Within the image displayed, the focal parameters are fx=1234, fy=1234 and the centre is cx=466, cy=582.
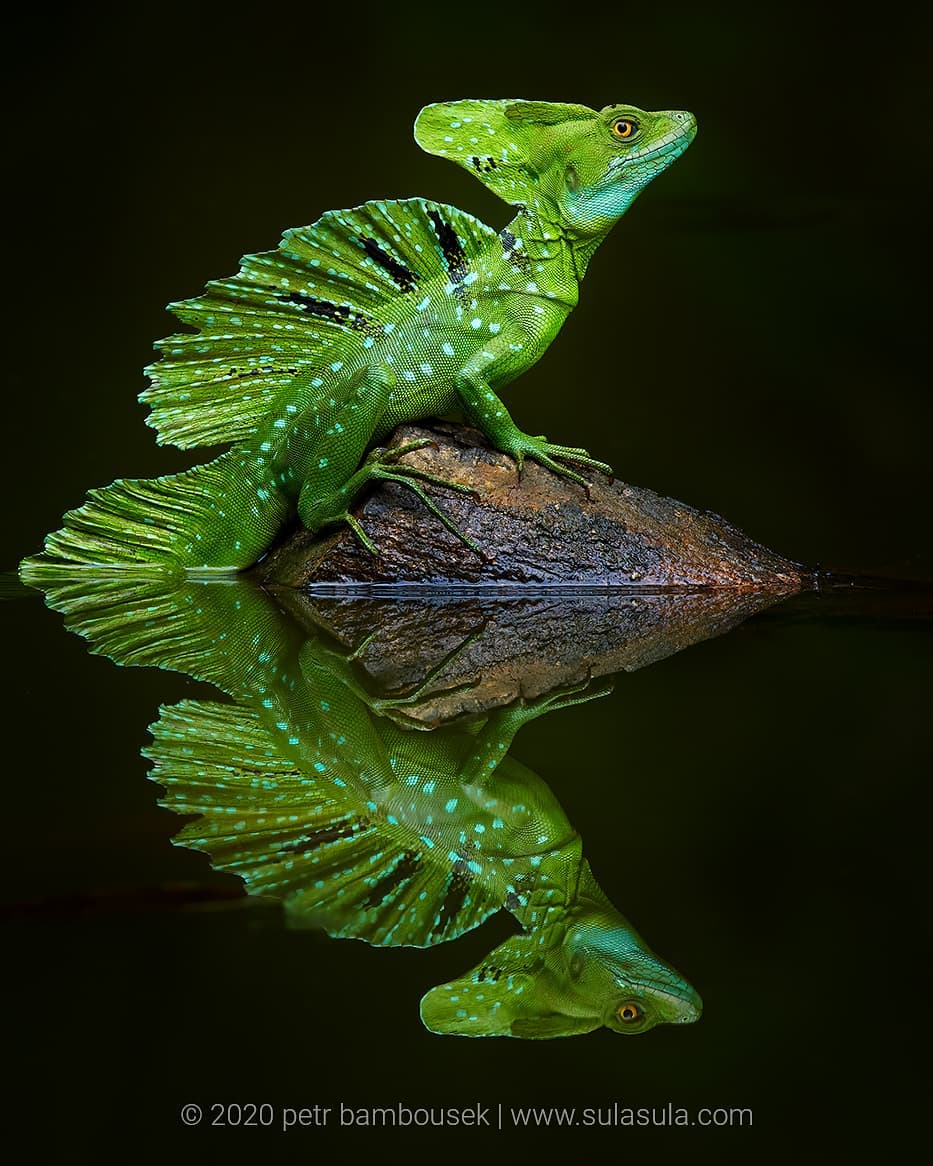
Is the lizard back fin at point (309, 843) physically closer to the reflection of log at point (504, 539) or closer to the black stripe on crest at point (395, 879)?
the black stripe on crest at point (395, 879)

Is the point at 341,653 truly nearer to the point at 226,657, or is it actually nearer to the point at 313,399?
the point at 226,657

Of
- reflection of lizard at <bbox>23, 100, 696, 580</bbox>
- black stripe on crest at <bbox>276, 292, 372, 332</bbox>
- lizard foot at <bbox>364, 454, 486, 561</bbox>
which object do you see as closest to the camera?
lizard foot at <bbox>364, 454, 486, 561</bbox>

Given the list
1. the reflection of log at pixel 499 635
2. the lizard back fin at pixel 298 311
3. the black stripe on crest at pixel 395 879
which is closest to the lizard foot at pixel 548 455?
the reflection of log at pixel 499 635

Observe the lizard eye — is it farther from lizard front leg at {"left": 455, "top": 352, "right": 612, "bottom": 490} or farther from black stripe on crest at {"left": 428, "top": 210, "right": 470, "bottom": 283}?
lizard front leg at {"left": 455, "top": 352, "right": 612, "bottom": 490}

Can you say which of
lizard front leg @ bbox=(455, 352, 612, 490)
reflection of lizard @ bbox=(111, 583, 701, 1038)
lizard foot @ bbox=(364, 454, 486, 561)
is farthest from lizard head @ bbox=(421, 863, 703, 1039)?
lizard front leg @ bbox=(455, 352, 612, 490)

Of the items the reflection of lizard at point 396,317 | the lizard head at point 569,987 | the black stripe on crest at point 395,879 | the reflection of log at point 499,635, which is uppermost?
the reflection of lizard at point 396,317

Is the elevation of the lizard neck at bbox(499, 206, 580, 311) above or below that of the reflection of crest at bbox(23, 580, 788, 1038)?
above

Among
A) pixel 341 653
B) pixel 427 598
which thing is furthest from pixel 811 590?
pixel 341 653
